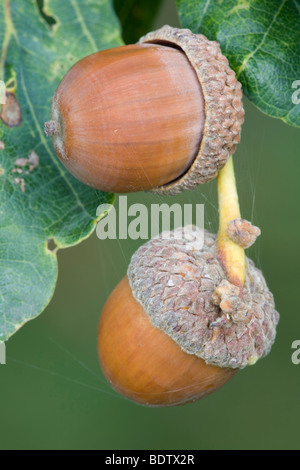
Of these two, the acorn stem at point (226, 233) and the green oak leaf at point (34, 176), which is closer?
the acorn stem at point (226, 233)

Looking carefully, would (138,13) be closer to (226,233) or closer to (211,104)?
(211,104)

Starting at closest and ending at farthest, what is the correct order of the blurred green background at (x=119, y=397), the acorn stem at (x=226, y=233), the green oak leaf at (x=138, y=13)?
the acorn stem at (x=226, y=233)
the green oak leaf at (x=138, y=13)
the blurred green background at (x=119, y=397)

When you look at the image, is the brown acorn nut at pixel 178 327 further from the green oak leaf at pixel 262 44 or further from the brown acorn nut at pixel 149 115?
the green oak leaf at pixel 262 44

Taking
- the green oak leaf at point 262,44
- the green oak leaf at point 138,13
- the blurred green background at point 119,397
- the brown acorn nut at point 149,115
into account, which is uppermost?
the green oak leaf at point 138,13

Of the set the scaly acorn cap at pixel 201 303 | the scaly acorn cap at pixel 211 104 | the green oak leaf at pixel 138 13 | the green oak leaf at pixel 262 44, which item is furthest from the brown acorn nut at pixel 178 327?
the green oak leaf at pixel 138 13

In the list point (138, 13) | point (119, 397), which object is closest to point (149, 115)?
point (138, 13)

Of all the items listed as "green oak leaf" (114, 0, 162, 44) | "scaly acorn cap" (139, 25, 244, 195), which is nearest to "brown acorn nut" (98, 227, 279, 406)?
"scaly acorn cap" (139, 25, 244, 195)
